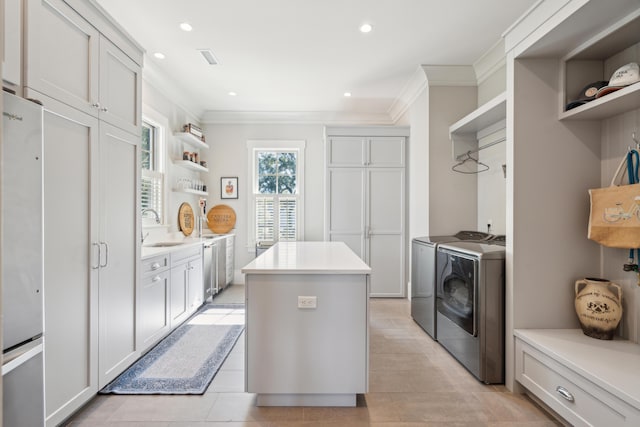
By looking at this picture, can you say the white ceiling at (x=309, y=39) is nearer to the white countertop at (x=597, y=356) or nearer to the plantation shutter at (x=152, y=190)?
the plantation shutter at (x=152, y=190)

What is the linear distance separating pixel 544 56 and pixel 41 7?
2.93m

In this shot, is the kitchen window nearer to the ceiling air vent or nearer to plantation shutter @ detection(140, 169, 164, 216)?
plantation shutter @ detection(140, 169, 164, 216)

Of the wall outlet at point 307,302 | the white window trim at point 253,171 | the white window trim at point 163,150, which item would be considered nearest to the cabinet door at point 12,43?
the wall outlet at point 307,302

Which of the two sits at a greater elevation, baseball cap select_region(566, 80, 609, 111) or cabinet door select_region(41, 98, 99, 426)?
baseball cap select_region(566, 80, 609, 111)

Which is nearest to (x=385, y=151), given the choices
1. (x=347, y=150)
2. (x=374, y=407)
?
(x=347, y=150)

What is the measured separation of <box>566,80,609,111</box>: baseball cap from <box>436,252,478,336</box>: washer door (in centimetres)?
119

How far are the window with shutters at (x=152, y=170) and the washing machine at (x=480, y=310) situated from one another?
3.31 m

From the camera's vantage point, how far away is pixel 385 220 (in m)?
4.50

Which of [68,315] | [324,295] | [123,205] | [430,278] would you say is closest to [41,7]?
[123,205]

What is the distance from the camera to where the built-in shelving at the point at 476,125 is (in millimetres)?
2713

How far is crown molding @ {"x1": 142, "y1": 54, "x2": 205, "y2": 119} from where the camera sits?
355 cm

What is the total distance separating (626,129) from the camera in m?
1.91

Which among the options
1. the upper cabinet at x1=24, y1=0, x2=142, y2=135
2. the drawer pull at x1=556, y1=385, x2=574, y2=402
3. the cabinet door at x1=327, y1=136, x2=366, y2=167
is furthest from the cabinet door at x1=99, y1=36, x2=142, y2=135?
the drawer pull at x1=556, y1=385, x2=574, y2=402

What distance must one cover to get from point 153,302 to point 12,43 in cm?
203
